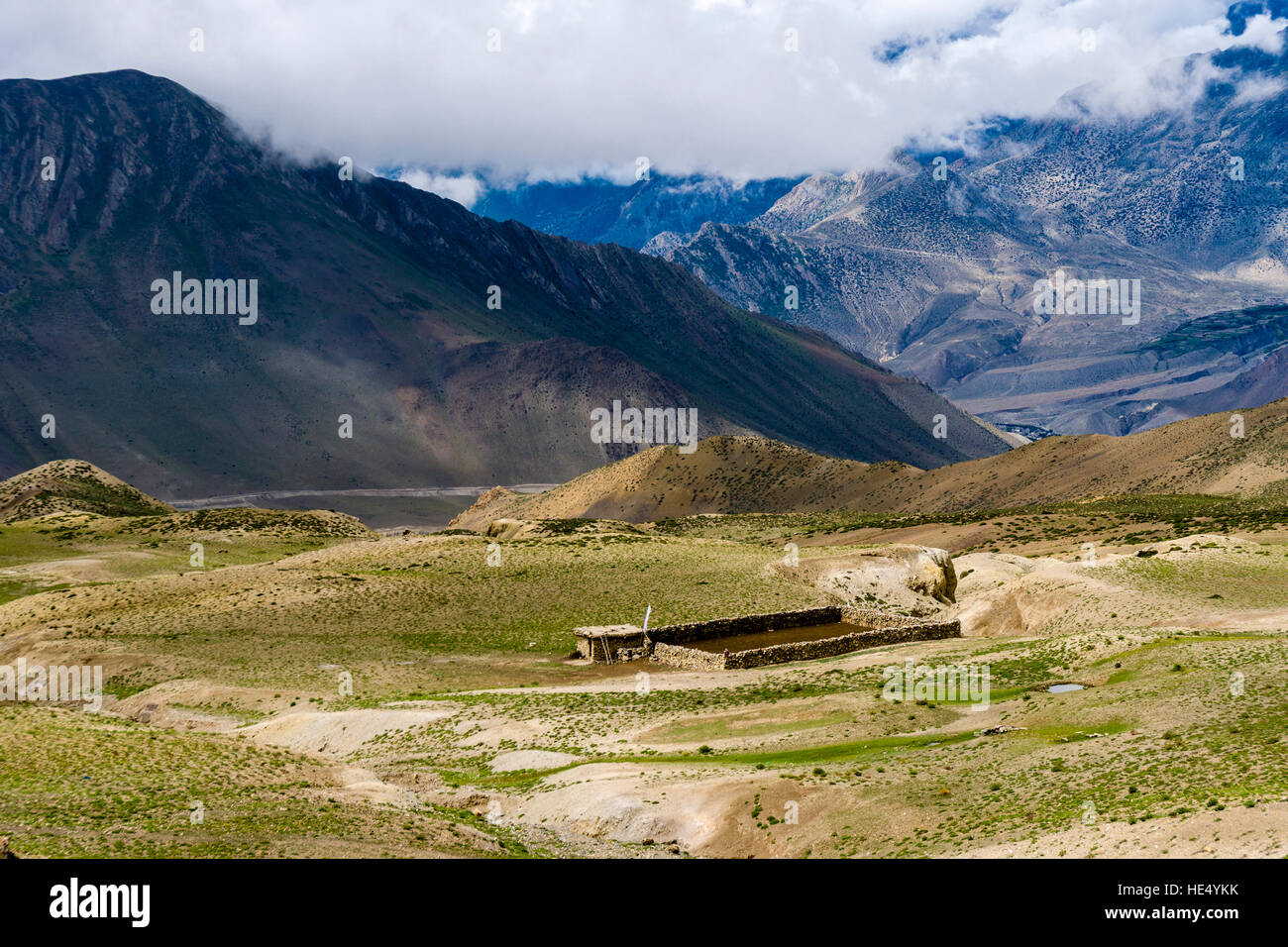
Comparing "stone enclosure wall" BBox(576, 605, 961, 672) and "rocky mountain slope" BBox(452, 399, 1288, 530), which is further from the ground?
"rocky mountain slope" BBox(452, 399, 1288, 530)

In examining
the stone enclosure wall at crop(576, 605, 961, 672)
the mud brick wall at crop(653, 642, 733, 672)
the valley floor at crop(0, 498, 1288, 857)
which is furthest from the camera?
the stone enclosure wall at crop(576, 605, 961, 672)

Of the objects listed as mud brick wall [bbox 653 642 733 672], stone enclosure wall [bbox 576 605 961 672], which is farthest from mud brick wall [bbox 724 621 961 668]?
mud brick wall [bbox 653 642 733 672]

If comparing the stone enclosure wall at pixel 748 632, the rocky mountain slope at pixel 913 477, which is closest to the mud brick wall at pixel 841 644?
the stone enclosure wall at pixel 748 632

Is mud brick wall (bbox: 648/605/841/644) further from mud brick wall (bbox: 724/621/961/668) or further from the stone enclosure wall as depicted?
mud brick wall (bbox: 724/621/961/668)

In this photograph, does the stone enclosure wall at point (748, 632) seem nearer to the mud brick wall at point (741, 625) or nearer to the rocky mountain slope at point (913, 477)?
the mud brick wall at point (741, 625)

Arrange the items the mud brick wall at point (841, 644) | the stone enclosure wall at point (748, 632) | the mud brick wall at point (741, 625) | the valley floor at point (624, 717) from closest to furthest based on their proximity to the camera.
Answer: the valley floor at point (624, 717) → the mud brick wall at point (841, 644) → the stone enclosure wall at point (748, 632) → the mud brick wall at point (741, 625)

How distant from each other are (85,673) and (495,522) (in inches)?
1800

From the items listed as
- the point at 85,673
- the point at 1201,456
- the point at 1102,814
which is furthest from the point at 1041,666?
the point at 1201,456

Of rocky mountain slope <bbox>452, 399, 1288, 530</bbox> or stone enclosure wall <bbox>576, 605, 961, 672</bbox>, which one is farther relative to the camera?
rocky mountain slope <bbox>452, 399, 1288, 530</bbox>

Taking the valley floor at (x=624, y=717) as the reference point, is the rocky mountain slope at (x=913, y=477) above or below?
above

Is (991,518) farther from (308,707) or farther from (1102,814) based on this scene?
(1102,814)

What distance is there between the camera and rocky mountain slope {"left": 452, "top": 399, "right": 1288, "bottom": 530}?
429 ft

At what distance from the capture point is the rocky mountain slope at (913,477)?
131 meters
